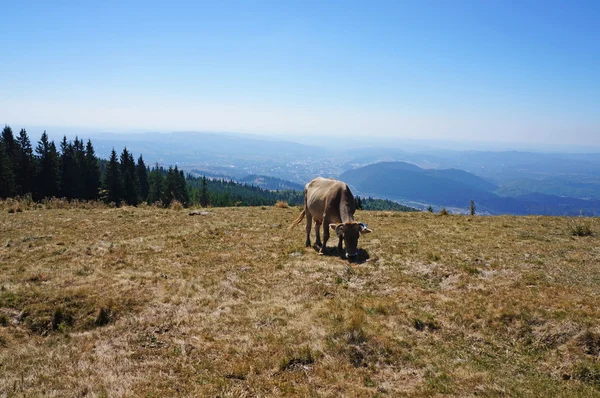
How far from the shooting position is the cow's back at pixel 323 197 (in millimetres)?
14805

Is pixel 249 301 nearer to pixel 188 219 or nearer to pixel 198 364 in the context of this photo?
pixel 198 364

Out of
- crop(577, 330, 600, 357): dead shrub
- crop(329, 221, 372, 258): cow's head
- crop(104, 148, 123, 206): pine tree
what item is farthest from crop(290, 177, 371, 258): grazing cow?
crop(104, 148, 123, 206): pine tree

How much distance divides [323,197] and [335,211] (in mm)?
1039

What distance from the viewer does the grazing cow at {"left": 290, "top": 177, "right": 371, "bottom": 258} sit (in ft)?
44.7

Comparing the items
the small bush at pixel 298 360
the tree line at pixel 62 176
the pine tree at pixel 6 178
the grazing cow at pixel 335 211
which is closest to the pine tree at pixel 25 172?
the tree line at pixel 62 176

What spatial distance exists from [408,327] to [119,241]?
1424 cm

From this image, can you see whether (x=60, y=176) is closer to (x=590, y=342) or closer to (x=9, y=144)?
(x=9, y=144)

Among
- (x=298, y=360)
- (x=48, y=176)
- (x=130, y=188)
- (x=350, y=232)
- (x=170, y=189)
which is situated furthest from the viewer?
(x=170, y=189)

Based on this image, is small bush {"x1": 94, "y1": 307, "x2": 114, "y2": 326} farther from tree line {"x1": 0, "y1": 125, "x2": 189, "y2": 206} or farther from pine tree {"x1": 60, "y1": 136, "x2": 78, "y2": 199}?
pine tree {"x1": 60, "y1": 136, "x2": 78, "y2": 199}

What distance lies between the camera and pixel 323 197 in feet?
50.5

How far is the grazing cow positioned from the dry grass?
1.14 meters

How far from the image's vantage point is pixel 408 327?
8406 millimetres

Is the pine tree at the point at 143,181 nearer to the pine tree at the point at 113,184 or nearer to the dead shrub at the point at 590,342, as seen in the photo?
the pine tree at the point at 113,184

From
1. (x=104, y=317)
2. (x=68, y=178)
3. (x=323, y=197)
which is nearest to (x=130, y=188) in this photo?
(x=68, y=178)
